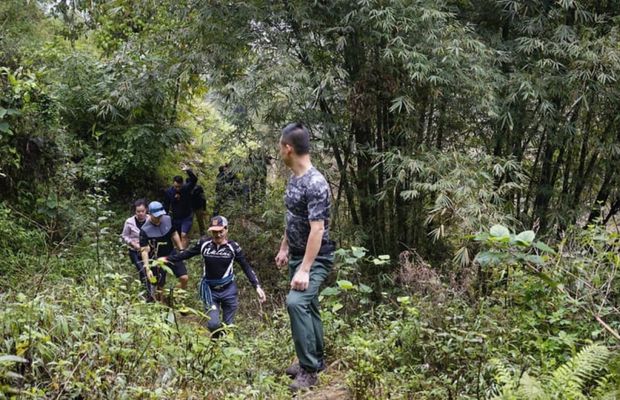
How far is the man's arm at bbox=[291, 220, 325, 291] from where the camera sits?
2.92m

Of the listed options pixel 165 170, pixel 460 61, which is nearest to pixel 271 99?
pixel 460 61

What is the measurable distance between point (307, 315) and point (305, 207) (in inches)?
24.2

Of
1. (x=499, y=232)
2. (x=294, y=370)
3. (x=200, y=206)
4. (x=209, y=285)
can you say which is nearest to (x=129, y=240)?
(x=209, y=285)

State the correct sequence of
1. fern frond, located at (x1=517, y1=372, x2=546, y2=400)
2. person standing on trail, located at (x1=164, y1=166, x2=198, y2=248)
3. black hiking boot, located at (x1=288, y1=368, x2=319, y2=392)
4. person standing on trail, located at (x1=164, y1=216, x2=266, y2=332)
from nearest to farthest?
1. fern frond, located at (x1=517, y1=372, x2=546, y2=400)
2. black hiking boot, located at (x1=288, y1=368, x2=319, y2=392)
3. person standing on trail, located at (x1=164, y1=216, x2=266, y2=332)
4. person standing on trail, located at (x1=164, y1=166, x2=198, y2=248)

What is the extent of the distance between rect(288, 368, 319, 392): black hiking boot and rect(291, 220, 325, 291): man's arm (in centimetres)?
54

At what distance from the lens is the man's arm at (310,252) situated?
2920 millimetres

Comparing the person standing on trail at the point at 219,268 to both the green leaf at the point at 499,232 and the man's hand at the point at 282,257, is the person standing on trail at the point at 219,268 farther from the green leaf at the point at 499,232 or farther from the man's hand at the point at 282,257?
the green leaf at the point at 499,232

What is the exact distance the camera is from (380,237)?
6754mm

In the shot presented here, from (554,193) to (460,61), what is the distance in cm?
233

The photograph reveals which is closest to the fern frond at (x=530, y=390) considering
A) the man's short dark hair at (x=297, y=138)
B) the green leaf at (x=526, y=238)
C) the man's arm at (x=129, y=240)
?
the green leaf at (x=526, y=238)

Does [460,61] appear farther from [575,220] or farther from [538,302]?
[538,302]

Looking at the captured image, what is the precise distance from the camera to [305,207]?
305cm

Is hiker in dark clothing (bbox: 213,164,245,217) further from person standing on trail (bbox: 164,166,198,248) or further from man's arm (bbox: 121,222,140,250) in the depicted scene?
man's arm (bbox: 121,222,140,250)

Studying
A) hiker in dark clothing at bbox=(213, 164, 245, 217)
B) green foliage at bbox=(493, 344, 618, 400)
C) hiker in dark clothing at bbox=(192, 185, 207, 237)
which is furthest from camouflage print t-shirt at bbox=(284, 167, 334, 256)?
hiker in dark clothing at bbox=(192, 185, 207, 237)
